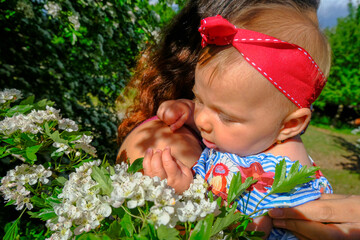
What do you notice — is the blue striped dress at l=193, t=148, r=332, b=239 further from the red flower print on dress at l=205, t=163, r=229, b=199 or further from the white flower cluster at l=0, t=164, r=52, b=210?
the white flower cluster at l=0, t=164, r=52, b=210

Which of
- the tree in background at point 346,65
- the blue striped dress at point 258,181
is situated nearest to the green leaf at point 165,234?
the blue striped dress at point 258,181

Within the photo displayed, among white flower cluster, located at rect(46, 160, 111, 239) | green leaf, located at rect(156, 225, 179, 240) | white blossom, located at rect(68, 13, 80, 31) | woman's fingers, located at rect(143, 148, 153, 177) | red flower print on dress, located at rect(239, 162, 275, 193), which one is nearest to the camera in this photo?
green leaf, located at rect(156, 225, 179, 240)

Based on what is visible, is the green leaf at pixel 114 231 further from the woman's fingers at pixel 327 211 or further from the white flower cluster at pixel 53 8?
the white flower cluster at pixel 53 8

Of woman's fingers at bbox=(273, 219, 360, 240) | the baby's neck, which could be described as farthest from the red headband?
woman's fingers at bbox=(273, 219, 360, 240)

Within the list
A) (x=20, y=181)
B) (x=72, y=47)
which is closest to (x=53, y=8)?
(x=72, y=47)

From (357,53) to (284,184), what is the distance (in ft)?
56.8

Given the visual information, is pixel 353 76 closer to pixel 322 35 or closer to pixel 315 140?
pixel 315 140

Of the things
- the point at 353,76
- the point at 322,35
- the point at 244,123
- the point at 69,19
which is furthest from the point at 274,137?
the point at 353,76

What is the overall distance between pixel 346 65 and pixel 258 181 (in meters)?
17.4

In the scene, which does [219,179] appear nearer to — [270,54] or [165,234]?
[270,54]

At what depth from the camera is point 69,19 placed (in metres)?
3.32

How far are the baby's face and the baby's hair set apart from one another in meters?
0.05

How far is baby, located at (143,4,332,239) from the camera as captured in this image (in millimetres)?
1446

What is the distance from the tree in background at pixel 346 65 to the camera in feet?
48.9
